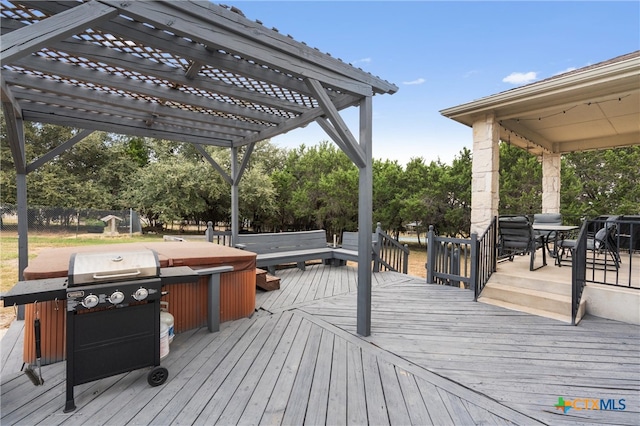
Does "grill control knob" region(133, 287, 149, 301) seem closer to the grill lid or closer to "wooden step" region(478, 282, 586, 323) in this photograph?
the grill lid

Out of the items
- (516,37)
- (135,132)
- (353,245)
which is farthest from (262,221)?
(516,37)

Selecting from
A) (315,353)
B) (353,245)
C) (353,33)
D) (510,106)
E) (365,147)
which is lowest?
(315,353)

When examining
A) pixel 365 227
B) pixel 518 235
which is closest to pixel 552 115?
pixel 518 235

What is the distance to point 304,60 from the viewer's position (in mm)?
2590

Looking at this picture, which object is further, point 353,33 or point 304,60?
point 353,33

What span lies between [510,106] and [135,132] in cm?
562

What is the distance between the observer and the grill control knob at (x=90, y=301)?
1771 millimetres

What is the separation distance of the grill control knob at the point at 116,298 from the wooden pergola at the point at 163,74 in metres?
1.34

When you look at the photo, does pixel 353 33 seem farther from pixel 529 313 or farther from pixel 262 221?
pixel 262 221

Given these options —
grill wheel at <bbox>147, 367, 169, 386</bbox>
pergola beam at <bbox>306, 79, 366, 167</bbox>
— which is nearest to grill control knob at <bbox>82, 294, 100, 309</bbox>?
grill wheel at <bbox>147, 367, 169, 386</bbox>

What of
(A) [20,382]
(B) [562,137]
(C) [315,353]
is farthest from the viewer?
(B) [562,137]

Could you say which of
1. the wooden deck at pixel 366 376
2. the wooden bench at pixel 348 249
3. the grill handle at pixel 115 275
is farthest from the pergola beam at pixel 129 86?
the wooden bench at pixel 348 249

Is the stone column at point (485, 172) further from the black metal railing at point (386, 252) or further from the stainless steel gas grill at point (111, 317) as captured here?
the stainless steel gas grill at point (111, 317)

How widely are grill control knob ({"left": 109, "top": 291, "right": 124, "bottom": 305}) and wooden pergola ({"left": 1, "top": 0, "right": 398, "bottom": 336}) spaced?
1344mm
